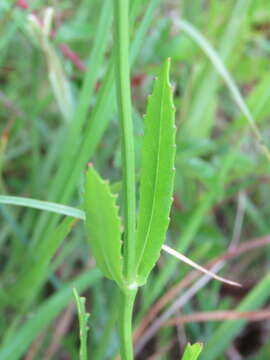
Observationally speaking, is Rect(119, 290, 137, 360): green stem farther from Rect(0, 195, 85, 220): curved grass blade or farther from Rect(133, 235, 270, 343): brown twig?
Rect(133, 235, 270, 343): brown twig

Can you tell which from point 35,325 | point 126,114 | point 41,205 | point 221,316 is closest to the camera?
point 126,114

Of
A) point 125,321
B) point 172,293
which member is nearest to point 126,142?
point 125,321

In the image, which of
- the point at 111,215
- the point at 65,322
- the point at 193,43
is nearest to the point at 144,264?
the point at 111,215

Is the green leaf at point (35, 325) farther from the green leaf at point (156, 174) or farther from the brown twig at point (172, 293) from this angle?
the green leaf at point (156, 174)

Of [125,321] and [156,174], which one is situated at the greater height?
[156,174]

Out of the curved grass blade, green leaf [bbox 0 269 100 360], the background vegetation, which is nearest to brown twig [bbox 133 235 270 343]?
the background vegetation

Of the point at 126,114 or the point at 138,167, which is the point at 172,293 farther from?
the point at 126,114

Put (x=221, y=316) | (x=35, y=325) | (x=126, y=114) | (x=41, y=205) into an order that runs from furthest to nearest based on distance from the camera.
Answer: (x=221, y=316) → (x=35, y=325) → (x=41, y=205) → (x=126, y=114)

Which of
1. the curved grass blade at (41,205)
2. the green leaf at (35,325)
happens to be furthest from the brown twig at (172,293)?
the curved grass blade at (41,205)
